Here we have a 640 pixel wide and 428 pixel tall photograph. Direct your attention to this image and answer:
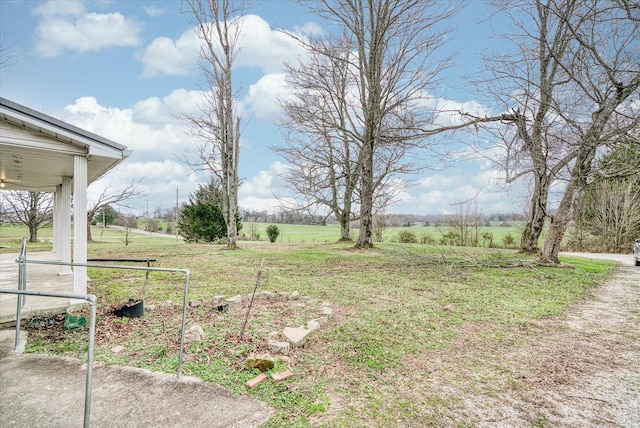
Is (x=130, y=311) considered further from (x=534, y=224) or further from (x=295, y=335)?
(x=534, y=224)

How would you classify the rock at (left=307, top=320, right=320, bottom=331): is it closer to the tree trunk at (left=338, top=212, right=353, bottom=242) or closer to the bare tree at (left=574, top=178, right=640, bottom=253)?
the tree trunk at (left=338, top=212, right=353, bottom=242)

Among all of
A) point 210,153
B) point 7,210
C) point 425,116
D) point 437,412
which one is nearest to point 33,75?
point 210,153

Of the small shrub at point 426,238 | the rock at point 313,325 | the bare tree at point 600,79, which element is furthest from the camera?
the small shrub at point 426,238

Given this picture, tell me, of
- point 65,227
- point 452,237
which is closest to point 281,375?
point 65,227

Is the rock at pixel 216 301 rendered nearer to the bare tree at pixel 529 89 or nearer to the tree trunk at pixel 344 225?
the bare tree at pixel 529 89

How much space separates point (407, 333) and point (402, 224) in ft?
59.9

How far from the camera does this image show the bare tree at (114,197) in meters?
21.7

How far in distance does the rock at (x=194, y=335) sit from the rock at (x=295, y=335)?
92 cm

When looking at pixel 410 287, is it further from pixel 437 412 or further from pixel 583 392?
pixel 437 412

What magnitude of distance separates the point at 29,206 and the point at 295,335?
2368cm

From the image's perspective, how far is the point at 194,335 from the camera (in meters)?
3.56

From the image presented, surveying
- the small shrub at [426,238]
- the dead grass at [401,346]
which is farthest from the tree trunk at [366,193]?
the small shrub at [426,238]

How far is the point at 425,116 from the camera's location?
9.85m

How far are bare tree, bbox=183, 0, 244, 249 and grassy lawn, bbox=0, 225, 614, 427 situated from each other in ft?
27.2
